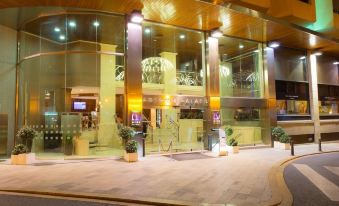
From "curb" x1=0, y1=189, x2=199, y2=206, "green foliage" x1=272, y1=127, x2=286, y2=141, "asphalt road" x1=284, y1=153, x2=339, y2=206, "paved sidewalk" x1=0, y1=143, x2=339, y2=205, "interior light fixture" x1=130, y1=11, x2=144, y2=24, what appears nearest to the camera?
"curb" x1=0, y1=189, x2=199, y2=206

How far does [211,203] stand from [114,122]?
7932mm

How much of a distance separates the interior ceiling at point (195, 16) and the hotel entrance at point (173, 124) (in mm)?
4071

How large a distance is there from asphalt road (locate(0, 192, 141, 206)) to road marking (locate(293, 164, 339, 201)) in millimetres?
5154

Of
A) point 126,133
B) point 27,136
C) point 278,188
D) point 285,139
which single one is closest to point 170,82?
point 126,133

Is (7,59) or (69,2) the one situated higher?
(69,2)

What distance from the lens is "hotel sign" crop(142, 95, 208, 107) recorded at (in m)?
14.0

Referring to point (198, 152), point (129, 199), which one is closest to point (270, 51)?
point (198, 152)

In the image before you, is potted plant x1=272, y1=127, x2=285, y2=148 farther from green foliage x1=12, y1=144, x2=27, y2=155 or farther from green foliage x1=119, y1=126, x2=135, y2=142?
green foliage x1=12, y1=144, x2=27, y2=155

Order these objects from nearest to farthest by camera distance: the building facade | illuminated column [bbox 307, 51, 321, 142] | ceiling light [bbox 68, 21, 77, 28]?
the building facade, ceiling light [bbox 68, 21, 77, 28], illuminated column [bbox 307, 51, 321, 142]

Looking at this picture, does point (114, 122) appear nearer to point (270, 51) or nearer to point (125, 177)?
point (125, 177)

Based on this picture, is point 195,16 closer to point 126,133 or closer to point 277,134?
point 126,133

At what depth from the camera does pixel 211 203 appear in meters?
6.13

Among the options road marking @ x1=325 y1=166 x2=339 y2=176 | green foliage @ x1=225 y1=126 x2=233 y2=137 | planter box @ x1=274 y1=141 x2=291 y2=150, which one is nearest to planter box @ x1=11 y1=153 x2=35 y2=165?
green foliage @ x1=225 y1=126 x2=233 y2=137

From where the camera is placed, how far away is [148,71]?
15.8 m
